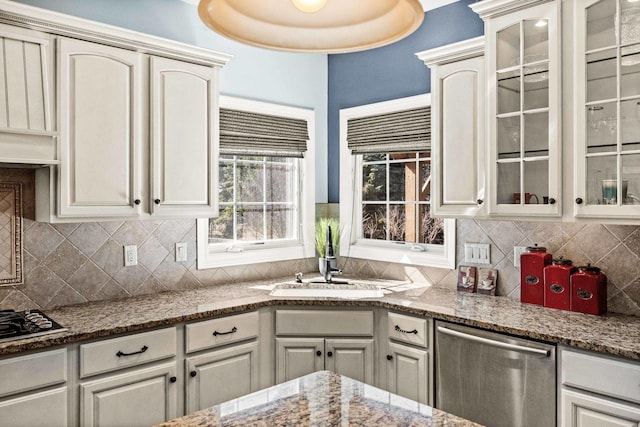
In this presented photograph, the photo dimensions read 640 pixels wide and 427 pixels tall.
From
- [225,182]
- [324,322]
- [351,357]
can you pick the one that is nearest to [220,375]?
[324,322]

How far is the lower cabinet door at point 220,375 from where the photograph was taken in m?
2.62

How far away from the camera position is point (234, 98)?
135 inches

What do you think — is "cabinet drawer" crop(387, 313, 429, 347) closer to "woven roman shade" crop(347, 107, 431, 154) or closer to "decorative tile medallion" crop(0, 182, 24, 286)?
"woven roman shade" crop(347, 107, 431, 154)

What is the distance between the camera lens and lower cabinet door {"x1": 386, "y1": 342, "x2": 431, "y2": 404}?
2.72 m

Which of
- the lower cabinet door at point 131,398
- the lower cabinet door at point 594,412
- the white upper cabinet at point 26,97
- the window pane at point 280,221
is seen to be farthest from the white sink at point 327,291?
the white upper cabinet at point 26,97

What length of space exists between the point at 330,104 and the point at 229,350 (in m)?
2.14

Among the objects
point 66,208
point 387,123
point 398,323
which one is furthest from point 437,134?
point 66,208

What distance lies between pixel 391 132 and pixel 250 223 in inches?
47.4

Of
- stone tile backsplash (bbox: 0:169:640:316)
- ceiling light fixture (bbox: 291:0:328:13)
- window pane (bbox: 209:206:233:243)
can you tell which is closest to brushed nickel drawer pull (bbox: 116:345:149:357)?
stone tile backsplash (bbox: 0:169:640:316)

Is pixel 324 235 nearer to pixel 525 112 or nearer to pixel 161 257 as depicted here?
pixel 161 257

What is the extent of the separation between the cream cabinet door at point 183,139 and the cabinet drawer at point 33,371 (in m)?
0.88

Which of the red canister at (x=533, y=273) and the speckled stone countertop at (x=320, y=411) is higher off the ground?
the red canister at (x=533, y=273)

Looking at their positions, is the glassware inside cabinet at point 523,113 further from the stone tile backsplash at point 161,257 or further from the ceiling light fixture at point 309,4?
the ceiling light fixture at point 309,4

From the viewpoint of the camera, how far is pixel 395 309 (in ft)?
9.34
